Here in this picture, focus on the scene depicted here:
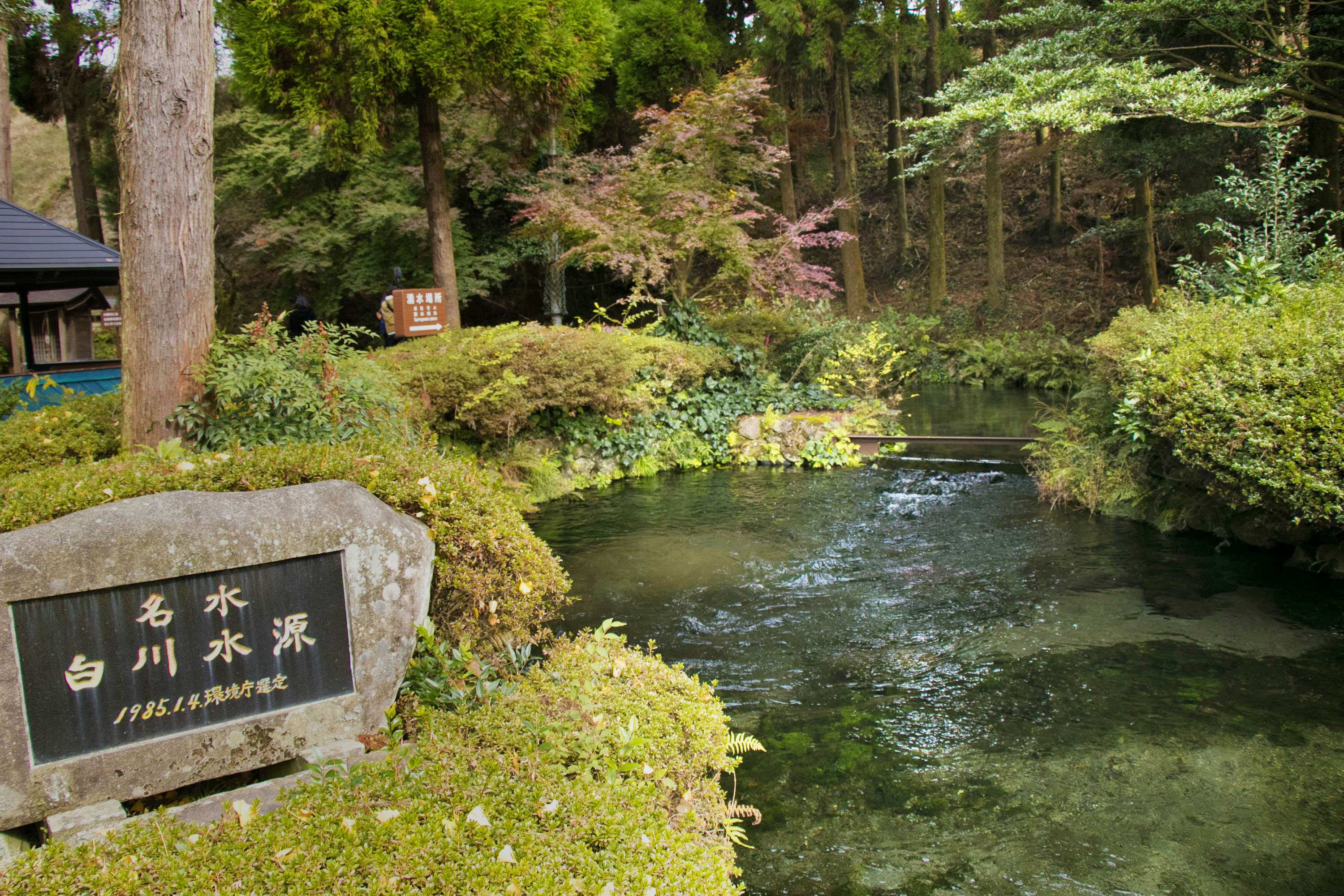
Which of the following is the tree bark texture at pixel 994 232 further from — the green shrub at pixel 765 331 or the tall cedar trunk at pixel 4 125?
the tall cedar trunk at pixel 4 125

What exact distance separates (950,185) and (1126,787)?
22.8 meters

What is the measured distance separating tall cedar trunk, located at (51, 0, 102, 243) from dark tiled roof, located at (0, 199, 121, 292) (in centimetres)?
748

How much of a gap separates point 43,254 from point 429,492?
866 centimetres

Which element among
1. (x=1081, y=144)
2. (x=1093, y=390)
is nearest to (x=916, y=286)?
(x=1081, y=144)

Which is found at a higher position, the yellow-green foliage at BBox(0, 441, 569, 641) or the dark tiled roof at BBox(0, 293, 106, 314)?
the dark tiled roof at BBox(0, 293, 106, 314)

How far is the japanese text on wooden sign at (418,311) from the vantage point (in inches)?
342

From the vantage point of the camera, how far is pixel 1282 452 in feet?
17.1

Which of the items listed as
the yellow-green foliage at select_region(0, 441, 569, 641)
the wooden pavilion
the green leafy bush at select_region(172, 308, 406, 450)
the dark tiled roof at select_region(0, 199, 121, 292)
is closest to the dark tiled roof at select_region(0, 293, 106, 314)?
the wooden pavilion

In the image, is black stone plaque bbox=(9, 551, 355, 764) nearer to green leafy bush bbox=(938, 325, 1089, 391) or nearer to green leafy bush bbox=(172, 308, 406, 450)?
green leafy bush bbox=(172, 308, 406, 450)

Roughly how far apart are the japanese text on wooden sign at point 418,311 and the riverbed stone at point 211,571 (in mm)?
5784

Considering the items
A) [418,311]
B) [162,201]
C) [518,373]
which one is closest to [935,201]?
[518,373]

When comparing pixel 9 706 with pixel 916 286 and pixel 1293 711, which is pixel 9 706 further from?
pixel 916 286

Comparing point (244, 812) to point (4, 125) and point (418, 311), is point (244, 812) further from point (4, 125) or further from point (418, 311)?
point (4, 125)

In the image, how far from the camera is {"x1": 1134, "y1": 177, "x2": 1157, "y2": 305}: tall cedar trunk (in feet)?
50.2
